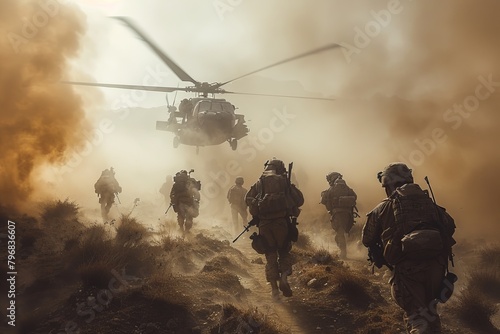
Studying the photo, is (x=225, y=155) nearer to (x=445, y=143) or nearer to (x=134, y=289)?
(x=445, y=143)

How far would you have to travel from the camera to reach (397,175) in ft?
12.2

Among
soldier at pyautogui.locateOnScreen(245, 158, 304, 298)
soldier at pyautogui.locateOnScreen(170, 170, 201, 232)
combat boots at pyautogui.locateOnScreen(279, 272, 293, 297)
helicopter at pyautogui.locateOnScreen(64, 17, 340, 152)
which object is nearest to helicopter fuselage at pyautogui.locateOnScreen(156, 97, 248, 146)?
helicopter at pyautogui.locateOnScreen(64, 17, 340, 152)

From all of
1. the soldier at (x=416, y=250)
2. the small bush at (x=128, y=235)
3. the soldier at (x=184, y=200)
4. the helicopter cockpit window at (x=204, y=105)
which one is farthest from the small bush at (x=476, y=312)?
the helicopter cockpit window at (x=204, y=105)

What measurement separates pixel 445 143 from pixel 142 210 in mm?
17035

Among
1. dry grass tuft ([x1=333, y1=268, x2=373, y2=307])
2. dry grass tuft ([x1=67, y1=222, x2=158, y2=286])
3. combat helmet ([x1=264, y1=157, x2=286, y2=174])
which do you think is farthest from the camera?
combat helmet ([x1=264, y1=157, x2=286, y2=174])

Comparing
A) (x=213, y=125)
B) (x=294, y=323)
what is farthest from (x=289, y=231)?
(x=213, y=125)

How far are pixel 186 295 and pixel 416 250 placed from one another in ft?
9.84

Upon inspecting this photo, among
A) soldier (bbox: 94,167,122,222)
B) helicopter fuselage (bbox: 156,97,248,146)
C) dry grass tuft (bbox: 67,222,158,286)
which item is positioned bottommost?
dry grass tuft (bbox: 67,222,158,286)

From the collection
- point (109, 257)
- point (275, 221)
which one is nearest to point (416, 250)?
point (275, 221)

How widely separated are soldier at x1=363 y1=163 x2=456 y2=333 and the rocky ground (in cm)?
99

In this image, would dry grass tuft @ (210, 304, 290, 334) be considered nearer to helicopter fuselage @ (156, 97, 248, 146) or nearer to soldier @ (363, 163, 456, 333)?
soldier @ (363, 163, 456, 333)

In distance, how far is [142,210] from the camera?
20.2 m

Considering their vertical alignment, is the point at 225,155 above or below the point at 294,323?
above

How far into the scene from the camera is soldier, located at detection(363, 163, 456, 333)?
3.18m
